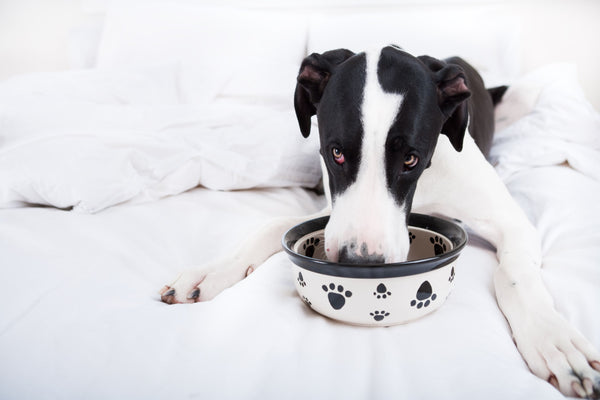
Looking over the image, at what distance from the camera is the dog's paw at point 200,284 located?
85 centimetres

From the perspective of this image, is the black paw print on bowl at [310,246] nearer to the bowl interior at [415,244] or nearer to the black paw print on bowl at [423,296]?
the bowl interior at [415,244]

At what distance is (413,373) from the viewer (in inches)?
23.0

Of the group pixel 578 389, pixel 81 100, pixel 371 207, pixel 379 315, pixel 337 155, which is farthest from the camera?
pixel 81 100

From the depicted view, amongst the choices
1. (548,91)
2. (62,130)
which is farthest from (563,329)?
(548,91)

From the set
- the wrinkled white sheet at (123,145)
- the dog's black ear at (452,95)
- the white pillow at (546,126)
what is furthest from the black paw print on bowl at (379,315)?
the white pillow at (546,126)

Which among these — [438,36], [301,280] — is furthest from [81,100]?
[438,36]

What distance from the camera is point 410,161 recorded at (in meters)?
0.89

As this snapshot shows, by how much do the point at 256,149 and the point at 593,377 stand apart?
46.9 inches

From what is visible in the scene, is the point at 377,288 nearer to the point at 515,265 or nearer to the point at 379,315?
the point at 379,315

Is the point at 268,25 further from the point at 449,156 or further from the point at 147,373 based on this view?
the point at 147,373

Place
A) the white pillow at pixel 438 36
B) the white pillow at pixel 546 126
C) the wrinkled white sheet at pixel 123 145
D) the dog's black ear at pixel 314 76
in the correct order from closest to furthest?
the dog's black ear at pixel 314 76, the wrinkled white sheet at pixel 123 145, the white pillow at pixel 546 126, the white pillow at pixel 438 36

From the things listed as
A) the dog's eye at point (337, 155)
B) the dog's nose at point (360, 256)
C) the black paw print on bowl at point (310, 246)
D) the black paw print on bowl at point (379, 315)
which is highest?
the dog's eye at point (337, 155)

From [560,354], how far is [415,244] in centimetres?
40

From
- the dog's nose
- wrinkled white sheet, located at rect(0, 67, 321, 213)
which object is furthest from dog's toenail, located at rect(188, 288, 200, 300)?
wrinkled white sheet, located at rect(0, 67, 321, 213)
